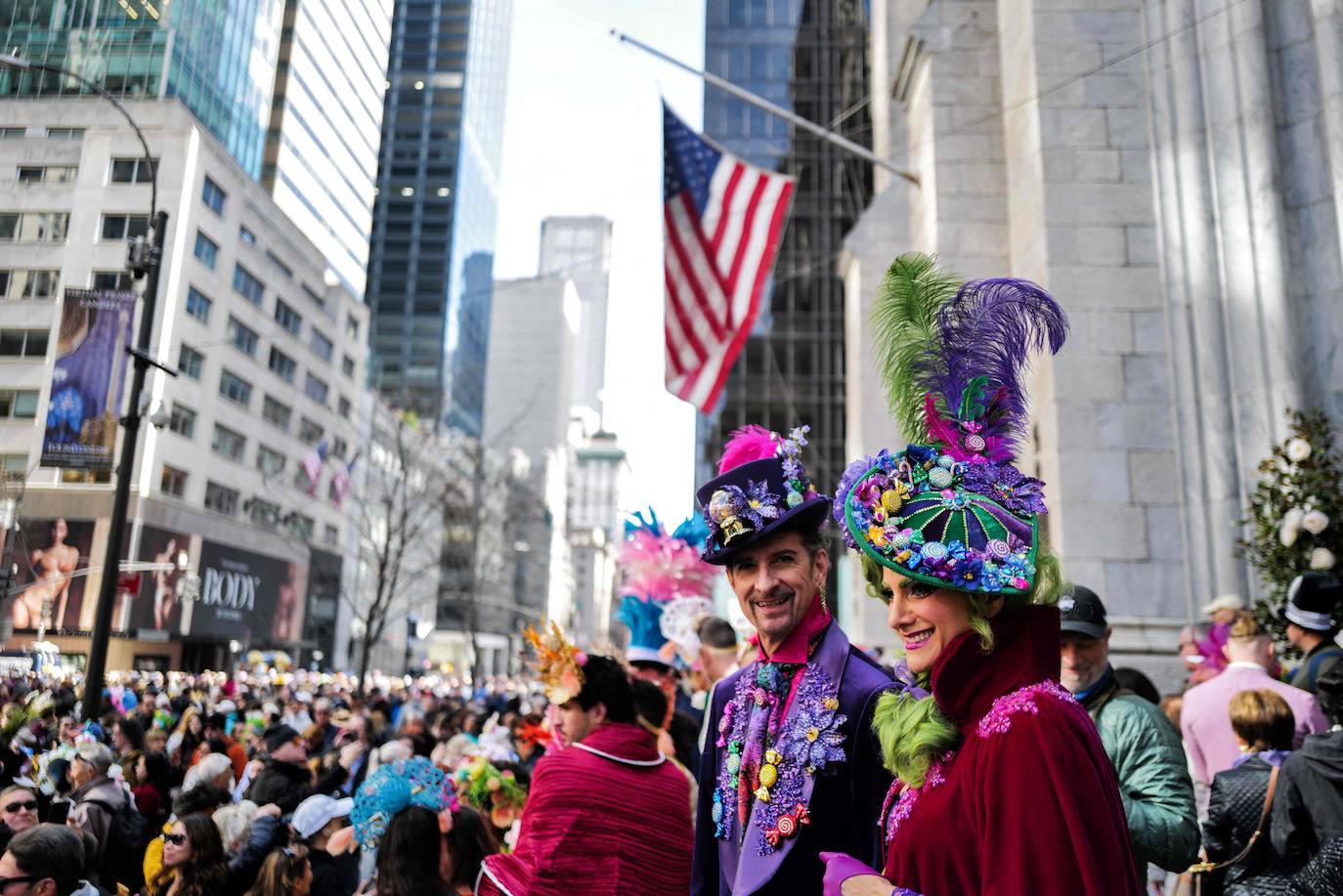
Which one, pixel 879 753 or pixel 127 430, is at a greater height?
pixel 127 430

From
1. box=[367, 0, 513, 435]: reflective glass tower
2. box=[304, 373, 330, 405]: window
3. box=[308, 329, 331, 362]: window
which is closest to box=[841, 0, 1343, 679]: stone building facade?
box=[308, 329, 331, 362]: window

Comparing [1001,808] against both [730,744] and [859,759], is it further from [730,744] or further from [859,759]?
[730,744]

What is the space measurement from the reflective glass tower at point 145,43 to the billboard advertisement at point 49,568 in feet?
15.5

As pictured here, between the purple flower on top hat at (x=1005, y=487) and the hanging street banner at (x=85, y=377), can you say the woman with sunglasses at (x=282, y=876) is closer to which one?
the purple flower on top hat at (x=1005, y=487)

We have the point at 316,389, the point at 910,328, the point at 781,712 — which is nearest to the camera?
the point at 910,328

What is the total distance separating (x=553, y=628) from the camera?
4.80 meters

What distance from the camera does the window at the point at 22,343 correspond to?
9.74 m

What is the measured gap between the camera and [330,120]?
28.1 meters

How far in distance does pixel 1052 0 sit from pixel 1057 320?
10.6 meters

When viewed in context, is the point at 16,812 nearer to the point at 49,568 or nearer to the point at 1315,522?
the point at 49,568

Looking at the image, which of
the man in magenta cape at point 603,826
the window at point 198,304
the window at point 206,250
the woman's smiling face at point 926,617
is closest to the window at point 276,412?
the window at point 198,304

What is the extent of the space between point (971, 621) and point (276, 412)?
2392 inches

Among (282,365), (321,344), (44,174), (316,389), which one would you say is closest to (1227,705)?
(44,174)

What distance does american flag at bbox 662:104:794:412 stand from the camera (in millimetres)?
13453
